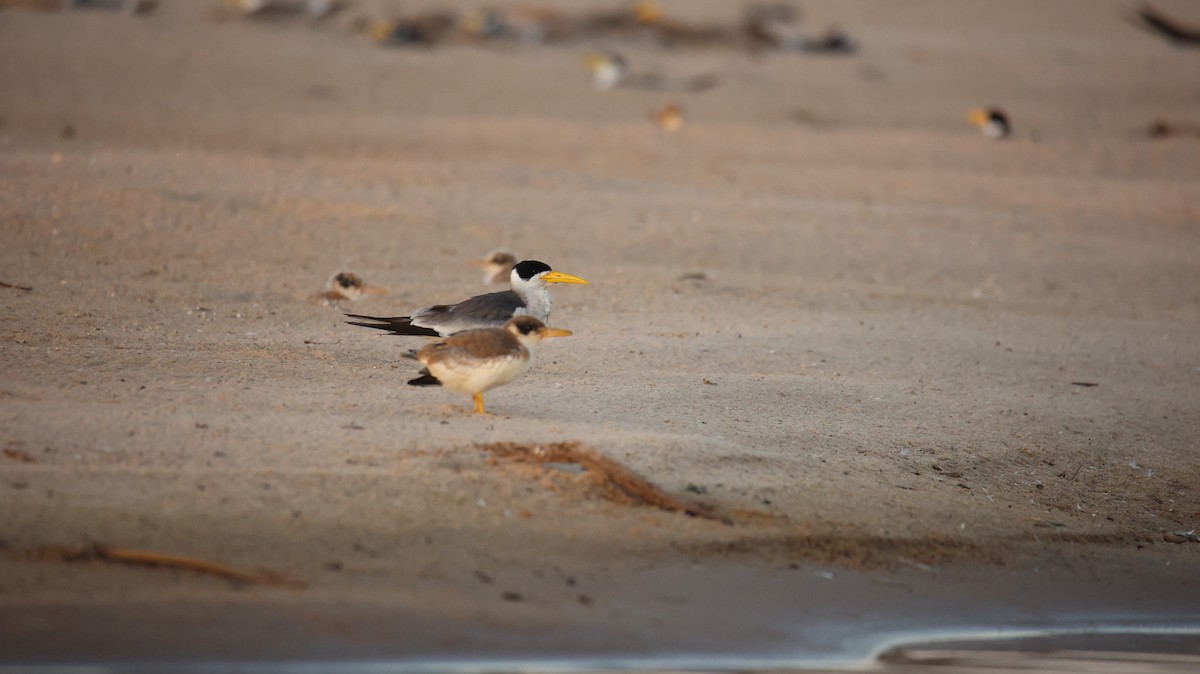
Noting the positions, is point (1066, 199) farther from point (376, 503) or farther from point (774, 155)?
point (376, 503)

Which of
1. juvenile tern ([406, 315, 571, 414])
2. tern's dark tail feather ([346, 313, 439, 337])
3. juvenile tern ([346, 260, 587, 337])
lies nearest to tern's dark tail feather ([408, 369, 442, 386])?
juvenile tern ([406, 315, 571, 414])

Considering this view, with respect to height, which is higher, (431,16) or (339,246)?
(431,16)

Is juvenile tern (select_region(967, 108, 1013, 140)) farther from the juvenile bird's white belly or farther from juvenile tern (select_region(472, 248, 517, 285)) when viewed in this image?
the juvenile bird's white belly

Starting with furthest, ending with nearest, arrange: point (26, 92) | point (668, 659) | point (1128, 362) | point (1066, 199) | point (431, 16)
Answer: point (431, 16) → point (26, 92) → point (1066, 199) → point (1128, 362) → point (668, 659)

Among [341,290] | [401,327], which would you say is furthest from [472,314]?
[341,290]

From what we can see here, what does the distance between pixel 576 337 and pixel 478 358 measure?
2.37 meters

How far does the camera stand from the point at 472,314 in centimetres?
788

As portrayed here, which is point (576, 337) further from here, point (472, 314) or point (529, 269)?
point (472, 314)

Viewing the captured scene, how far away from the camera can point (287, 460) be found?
575cm

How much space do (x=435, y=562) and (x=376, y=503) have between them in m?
0.48

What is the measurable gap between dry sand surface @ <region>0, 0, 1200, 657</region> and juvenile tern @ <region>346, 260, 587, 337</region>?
0.61 ft

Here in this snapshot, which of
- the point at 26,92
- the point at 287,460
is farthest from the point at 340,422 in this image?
the point at 26,92

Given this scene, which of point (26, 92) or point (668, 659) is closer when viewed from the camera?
point (668, 659)

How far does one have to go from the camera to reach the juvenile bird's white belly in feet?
20.6
